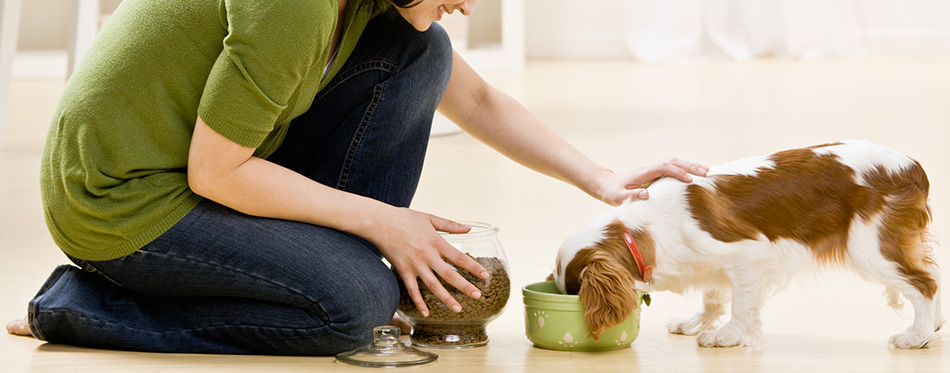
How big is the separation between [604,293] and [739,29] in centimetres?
663

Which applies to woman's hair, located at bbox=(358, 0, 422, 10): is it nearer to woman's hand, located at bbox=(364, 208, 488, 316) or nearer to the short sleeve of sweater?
the short sleeve of sweater

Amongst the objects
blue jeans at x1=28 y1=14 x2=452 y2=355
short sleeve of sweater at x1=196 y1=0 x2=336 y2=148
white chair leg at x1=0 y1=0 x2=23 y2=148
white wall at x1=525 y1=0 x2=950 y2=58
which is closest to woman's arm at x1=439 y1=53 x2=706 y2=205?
blue jeans at x1=28 y1=14 x2=452 y2=355

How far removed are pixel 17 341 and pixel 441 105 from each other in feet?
2.56

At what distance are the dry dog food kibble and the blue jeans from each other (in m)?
0.05

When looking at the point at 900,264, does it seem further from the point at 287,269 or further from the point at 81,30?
the point at 81,30

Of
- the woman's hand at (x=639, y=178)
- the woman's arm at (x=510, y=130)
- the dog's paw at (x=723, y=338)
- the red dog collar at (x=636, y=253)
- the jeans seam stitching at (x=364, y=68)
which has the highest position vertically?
the jeans seam stitching at (x=364, y=68)

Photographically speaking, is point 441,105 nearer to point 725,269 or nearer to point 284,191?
point 284,191

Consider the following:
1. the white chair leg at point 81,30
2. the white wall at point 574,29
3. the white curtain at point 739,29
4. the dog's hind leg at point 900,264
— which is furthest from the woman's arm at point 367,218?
the white wall at point 574,29

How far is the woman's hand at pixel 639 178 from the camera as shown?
172cm

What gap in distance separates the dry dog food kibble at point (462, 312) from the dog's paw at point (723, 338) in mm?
306

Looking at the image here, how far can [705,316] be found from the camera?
1.83 metres

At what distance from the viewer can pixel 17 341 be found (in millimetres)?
1715

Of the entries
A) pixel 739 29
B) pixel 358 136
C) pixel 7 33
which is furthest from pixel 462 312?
pixel 739 29

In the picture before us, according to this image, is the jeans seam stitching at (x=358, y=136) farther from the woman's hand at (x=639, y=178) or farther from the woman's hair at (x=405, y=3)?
the woman's hand at (x=639, y=178)
